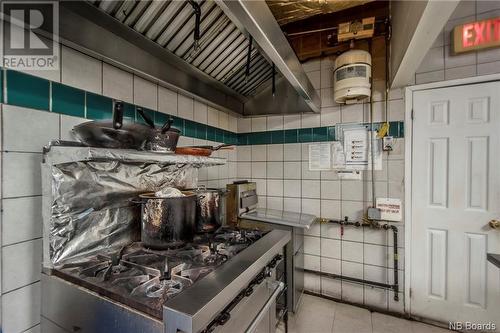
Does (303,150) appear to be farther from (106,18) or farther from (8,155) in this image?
(8,155)

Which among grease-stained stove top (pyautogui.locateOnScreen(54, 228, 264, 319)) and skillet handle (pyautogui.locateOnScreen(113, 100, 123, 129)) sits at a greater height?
skillet handle (pyautogui.locateOnScreen(113, 100, 123, 129))

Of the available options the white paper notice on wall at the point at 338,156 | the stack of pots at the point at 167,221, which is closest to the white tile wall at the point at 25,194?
the stack of pots at the point at 167,221

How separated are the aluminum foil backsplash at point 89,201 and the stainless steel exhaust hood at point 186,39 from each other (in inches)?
20.7

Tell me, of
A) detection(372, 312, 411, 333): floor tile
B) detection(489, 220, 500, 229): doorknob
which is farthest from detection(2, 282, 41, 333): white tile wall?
detection(489, 220, 500, 229): doorknob

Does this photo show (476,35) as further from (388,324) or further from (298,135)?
(388,324)

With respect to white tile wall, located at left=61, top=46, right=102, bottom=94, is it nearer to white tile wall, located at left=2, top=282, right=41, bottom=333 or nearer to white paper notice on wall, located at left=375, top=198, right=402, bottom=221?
white tile wall, located at left=2, top=282, right=41, bottom=333

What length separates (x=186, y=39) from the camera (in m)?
1.33

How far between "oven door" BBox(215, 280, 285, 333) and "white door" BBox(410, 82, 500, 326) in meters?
1.46

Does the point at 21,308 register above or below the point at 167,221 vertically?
below

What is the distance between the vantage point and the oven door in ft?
2.91

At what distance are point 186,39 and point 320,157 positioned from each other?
157 cm

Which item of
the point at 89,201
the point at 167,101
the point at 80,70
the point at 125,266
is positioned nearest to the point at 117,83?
the point at 80,70

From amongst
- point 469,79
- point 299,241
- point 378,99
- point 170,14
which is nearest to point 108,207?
point 170,14

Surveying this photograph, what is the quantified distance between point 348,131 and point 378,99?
1.21ft
